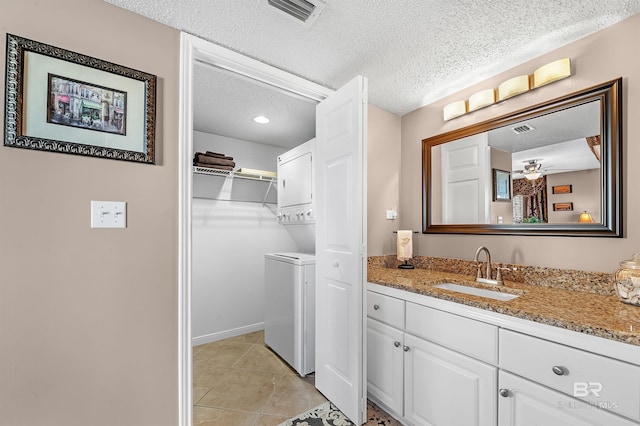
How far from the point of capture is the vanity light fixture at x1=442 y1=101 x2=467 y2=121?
208cm

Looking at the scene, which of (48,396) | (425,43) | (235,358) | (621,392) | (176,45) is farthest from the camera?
(235,358)

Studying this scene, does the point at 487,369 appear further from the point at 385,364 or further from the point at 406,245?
the point at 406,245

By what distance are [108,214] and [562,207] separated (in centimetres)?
239

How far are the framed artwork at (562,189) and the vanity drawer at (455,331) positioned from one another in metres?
0.96

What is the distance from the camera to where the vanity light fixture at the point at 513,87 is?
5.68ft

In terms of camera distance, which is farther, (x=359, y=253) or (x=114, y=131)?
(x=359, y=253)

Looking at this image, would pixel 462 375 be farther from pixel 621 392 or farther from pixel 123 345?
pixel 123 345

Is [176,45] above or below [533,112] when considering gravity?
above

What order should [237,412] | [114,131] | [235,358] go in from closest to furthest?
[114,131] < [237,412] < [235,358]

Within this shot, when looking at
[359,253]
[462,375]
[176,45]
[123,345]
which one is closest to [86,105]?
[176,45]

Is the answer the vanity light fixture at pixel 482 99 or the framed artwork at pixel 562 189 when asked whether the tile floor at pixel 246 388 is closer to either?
the framed artwork at pixel 562 189

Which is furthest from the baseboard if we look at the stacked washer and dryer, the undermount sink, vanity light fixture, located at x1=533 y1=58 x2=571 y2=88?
vanity light fixture, located at x1=533 y1=58 x2=571 y2=88

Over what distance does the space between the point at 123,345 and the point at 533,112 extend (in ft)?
8.50

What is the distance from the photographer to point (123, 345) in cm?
132
